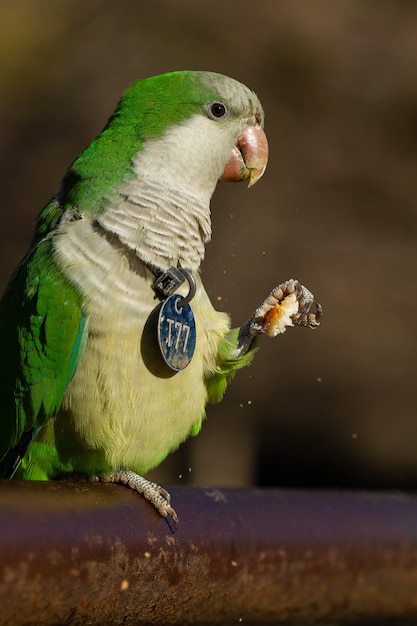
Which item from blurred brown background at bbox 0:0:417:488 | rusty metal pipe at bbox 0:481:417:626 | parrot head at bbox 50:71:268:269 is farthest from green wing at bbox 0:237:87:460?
blurred brown background at bbox 0:0:417:488

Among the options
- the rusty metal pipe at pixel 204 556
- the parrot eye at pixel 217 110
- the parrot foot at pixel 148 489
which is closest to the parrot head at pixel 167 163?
the parrot eye at pixel 217 110

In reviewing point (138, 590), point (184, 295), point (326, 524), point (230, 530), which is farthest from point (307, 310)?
point (138, 590)

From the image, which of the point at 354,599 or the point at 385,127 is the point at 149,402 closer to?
the point at 354,599

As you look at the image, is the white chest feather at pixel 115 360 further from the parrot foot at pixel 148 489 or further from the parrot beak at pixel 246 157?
the parrot beak at pixel 246 157

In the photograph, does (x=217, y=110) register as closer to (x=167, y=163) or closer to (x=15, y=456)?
(x=167, y=163)

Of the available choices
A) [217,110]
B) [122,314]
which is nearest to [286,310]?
[122,314]
